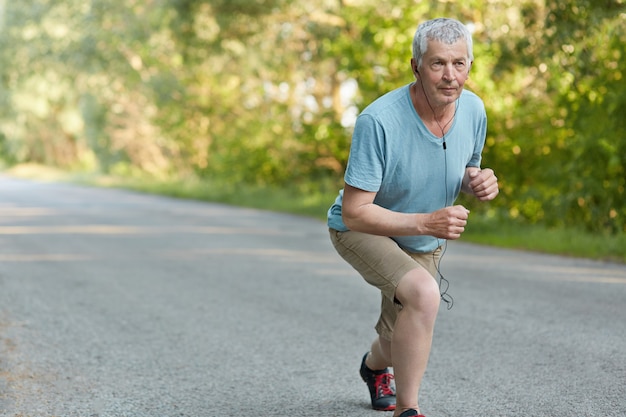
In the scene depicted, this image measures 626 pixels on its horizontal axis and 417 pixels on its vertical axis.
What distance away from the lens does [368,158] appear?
157 inches

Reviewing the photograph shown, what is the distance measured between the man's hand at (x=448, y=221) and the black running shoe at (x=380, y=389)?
137cm

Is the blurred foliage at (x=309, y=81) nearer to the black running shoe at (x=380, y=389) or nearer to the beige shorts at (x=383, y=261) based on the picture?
the black running shoe at (x=380, y=389)

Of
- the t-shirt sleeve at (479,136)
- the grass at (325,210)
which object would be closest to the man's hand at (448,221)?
the t-shirt sleeve at (479,136)

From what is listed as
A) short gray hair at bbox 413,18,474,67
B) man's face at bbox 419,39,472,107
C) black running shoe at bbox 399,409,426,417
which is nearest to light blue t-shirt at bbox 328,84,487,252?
man's face at bbox 419,39,472,107

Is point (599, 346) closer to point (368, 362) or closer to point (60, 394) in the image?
point (368, 362)

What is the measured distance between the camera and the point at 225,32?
1027 inches

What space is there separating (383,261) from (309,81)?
2582 cm

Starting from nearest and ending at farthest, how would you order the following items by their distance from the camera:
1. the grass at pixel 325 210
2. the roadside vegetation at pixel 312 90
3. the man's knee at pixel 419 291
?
the man's knee at pixel 419 291, the grass at pixel 325 210, the roadside vegetation at pixel 312 90

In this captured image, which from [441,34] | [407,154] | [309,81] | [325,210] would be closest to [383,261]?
[407,154]

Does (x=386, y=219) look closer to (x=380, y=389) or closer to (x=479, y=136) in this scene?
(x=479, y=136)

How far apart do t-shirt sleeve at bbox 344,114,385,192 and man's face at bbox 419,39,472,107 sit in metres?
0.26

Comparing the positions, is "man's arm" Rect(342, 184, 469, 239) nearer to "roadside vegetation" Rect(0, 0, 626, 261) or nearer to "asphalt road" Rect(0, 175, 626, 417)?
"asphalt road" Rect(0, 175, 626, 417)

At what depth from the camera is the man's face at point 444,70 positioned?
154 inches

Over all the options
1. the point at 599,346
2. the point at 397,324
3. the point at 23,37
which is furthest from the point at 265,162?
the point at 397,324
